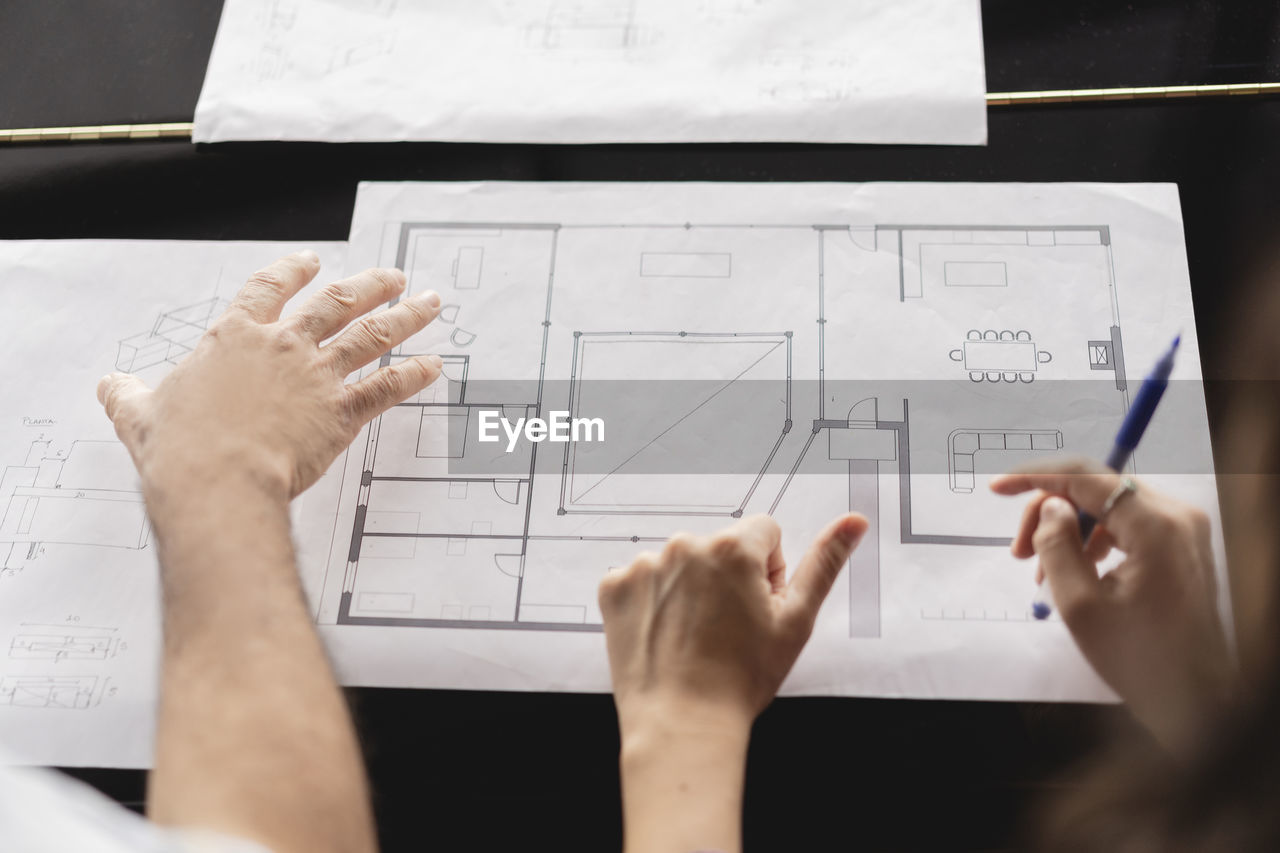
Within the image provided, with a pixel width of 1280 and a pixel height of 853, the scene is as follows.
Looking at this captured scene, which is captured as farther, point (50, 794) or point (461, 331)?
point (461, 331)

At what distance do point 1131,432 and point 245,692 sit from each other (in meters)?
0.53

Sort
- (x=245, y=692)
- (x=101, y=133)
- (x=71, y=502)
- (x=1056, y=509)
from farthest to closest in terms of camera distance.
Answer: (x=101, y=133) < (x=71, y=502) < (x=1056, y=509) < (x=245, y=692)

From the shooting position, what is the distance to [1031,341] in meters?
0.67

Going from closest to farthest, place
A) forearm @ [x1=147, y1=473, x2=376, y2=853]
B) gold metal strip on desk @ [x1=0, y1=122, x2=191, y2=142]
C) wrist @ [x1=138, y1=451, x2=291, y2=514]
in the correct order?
1. forearm @ [x1=147, y1=473, x2=376, y2=853]
2. wrist @ [x1=138, y1=451, x2=291, y2=514]
3. gold metal strip on desk @ [x1=0, y1=122, x2=191, y2=142]

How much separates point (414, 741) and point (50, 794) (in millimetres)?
241

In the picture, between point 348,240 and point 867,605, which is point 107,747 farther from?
point 867,605

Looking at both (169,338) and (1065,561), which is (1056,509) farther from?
(169,338)

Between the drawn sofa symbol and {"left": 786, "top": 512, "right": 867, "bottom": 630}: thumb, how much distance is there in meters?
0.11

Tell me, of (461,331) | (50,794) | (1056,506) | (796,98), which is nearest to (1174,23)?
(796,98)

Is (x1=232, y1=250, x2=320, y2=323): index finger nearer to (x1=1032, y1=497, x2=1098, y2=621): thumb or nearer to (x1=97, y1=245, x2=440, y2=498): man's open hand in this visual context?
(x1=97, y1=245, x2=440, y2=498): man's open hand

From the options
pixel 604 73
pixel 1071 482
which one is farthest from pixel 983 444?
pixel 604 73

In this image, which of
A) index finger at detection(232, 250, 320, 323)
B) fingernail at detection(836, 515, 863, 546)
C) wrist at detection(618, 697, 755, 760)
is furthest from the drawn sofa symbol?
index finger at detection(232, 250, 320, 323)

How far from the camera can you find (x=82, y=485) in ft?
2.23

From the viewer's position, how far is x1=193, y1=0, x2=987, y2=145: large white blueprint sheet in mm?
744
